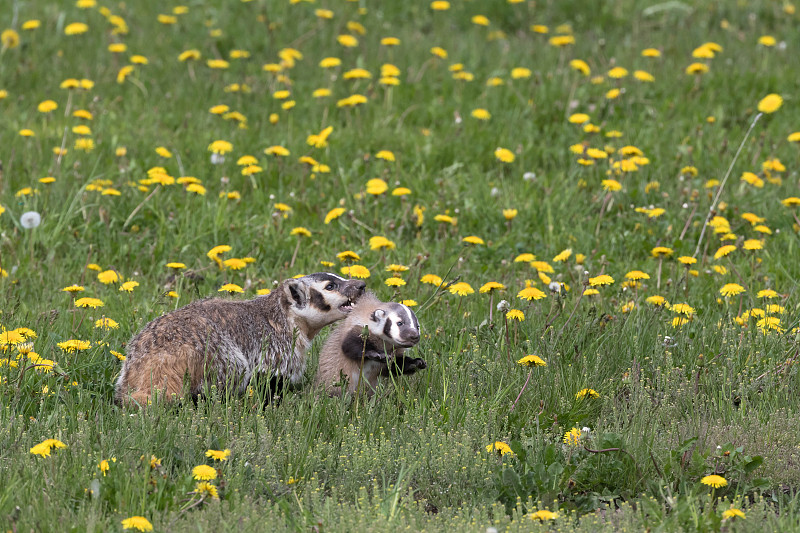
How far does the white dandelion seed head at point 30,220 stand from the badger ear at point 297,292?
116 inches

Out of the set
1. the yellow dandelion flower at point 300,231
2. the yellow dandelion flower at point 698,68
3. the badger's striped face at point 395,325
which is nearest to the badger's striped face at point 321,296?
the badger's striped face at point 395,325

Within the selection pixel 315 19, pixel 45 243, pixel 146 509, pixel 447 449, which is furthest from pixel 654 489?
pixel 315 19

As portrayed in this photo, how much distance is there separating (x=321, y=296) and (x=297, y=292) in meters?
0.14

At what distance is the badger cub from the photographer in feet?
18.1

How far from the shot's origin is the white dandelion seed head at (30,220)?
7926 mm

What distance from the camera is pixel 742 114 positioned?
10.7 m

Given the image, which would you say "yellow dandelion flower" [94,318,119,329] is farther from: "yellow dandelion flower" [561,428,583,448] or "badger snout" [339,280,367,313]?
"yellow dandelion flower" [561,428,583,448]

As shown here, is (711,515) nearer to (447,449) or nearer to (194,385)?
(447,449)

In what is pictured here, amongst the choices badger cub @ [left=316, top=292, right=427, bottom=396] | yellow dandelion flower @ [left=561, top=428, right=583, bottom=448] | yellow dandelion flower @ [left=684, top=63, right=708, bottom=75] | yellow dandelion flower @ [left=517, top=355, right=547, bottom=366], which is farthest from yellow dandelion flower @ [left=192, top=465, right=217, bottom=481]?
yellow dandelion flower @ [left=684, top=63, right=708, bottom=75]

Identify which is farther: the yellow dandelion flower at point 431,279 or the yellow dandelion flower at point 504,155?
the yellow dandelion flower at point 504,155

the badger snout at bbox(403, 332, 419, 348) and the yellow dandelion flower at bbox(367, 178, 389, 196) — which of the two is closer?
the badger snout at bbox(403, 332, 419, 348)

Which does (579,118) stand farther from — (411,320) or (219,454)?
(219,454)

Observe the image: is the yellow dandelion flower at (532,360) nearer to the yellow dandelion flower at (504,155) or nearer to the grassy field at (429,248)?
the grassy field at (429,248)

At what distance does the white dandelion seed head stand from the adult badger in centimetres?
272
